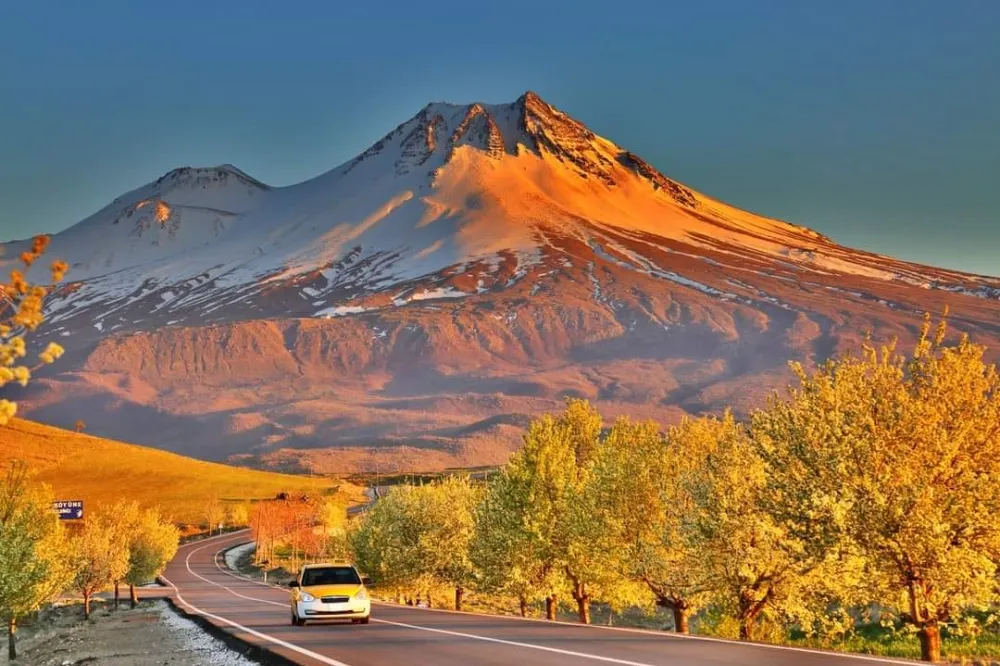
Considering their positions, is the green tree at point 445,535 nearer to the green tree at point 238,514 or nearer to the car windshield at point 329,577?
the car windshield at point 329,577

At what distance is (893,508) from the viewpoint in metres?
20.8

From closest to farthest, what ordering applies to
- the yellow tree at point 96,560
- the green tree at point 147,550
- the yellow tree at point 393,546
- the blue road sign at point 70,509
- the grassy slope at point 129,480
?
the yellow tree at point 393,546 → the yellow tree at point 96,560 → the green tree at point 147,550 → the blue road sign at point 70,509 → the grassy slope at point 129,480

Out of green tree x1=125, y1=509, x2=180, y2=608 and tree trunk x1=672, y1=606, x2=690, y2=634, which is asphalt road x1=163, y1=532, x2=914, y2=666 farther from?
green tree x1=125, y1=509, x2=180, y2=608

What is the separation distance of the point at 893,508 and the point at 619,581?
23448mm

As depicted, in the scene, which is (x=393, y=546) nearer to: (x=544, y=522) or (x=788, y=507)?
(x=544, y=522)

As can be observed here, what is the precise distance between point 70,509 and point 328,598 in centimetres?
13023

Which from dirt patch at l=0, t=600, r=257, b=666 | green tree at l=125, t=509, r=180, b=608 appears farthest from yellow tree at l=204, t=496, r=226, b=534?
Result: dirt patch at l=0, t=600, r=257, b=666

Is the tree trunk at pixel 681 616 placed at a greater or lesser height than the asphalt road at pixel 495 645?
lesser

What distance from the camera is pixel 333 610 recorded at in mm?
30719

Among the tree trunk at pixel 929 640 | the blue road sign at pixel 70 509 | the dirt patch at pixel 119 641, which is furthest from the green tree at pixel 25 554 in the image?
the blue road sign at pixel 70 509

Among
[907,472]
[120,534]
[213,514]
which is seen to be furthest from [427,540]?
[213,514]

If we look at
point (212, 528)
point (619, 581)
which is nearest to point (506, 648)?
point (619, 581)

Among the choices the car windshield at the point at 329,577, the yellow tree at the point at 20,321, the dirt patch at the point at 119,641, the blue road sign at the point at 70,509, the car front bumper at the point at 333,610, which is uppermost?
the yellow tree at the point at 20,321

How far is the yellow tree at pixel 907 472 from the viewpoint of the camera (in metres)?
20.7
